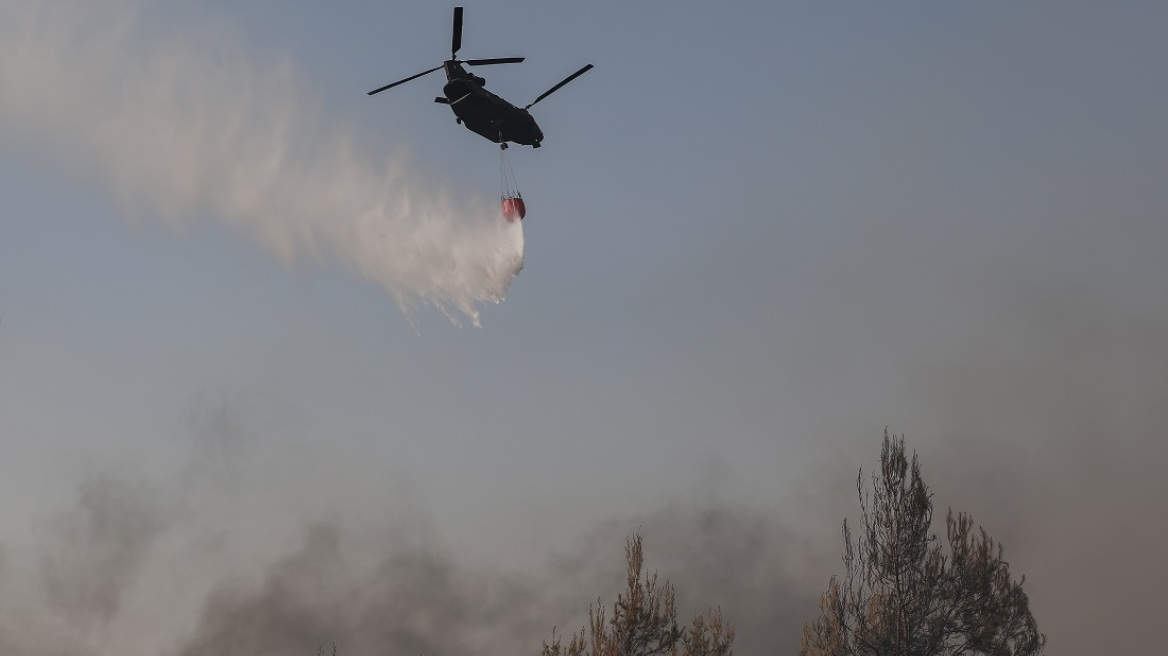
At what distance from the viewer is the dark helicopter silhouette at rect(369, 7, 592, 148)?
4172 cm

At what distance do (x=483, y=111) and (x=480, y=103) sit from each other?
14.8 inches

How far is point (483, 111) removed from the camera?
42.3 m

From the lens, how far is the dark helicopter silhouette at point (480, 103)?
41.7m

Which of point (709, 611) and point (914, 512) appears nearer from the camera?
point (709, 611)

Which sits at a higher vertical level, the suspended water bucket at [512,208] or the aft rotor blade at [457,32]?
the aft rotor blade at [457,32]

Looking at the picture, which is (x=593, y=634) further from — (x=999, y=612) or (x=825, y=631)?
(x=999, y=612)

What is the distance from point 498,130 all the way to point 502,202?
294 cm

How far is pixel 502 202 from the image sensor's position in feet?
139

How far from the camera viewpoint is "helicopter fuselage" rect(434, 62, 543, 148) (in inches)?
1640

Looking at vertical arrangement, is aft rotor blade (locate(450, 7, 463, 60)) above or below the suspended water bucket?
above

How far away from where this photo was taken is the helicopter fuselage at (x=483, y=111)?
41656mm

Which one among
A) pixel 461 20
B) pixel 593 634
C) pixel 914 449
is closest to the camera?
pixel 593 634

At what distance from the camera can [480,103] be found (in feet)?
138

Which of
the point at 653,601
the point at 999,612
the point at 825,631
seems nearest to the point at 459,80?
the point at 653,601
